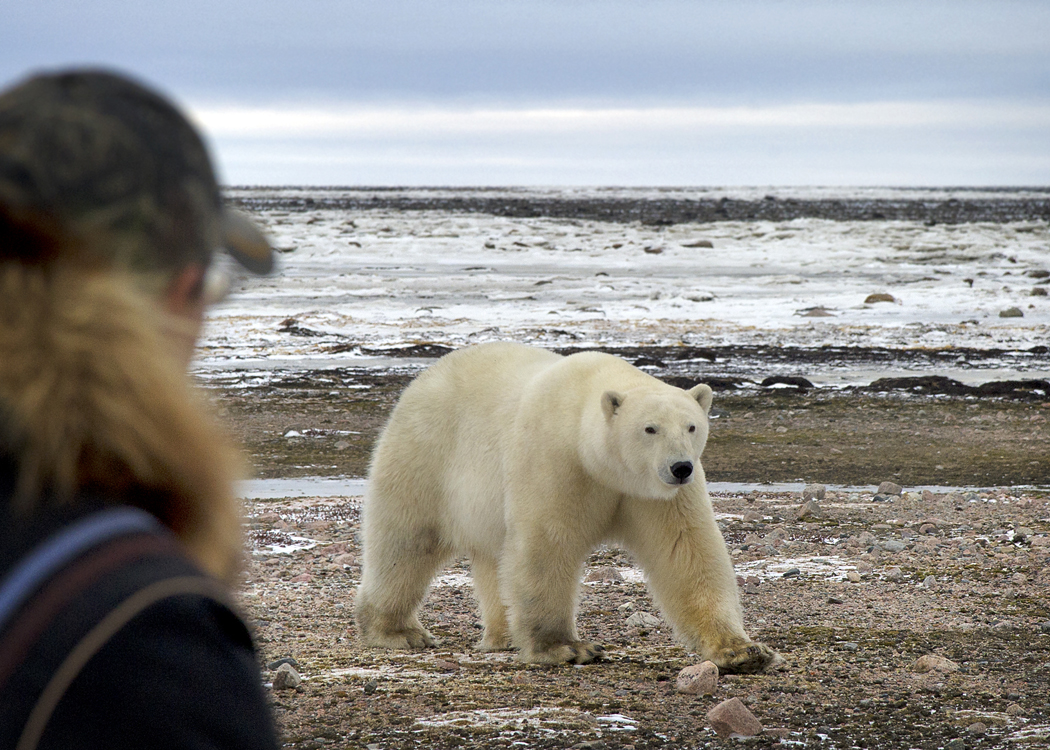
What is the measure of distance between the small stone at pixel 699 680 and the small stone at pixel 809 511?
8.74 ft

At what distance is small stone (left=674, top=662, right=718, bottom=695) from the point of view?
3645 mm

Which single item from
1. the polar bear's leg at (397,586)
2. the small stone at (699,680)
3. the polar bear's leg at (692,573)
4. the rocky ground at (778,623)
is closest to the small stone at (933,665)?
the rocky ground at (778,623)

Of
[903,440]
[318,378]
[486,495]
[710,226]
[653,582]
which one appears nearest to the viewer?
[653,582]

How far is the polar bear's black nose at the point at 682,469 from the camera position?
12.6ft

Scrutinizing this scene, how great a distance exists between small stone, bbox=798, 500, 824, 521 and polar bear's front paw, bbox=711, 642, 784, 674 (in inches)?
96.0

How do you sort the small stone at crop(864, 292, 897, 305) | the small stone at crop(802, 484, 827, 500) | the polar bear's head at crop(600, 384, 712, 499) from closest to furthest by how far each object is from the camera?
the polar bear's head at crop(600, 384, 712, 499) → the small stone at crop(802, 484, 827, 500) → the small stone at crop(864, 292, 897, 305)

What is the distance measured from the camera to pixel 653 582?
4137mm

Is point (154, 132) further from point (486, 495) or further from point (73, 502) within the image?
point (486, 495)

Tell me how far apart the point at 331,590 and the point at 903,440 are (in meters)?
5.15

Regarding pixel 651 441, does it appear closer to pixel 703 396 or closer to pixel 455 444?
pixel 703 396

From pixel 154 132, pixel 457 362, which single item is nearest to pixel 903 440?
pixel 457 362

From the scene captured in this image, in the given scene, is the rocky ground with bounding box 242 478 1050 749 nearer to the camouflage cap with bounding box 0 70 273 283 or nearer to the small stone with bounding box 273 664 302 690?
the small stone with bounding box 273 664 302 690

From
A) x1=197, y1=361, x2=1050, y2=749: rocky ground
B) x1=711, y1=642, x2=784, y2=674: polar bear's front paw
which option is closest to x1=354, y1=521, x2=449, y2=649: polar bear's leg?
x1=197, y1=361, x2=1050, y2=749: rocky ground

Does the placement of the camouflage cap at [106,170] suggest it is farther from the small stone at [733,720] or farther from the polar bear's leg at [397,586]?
the polar bear's leg at [397,586]
